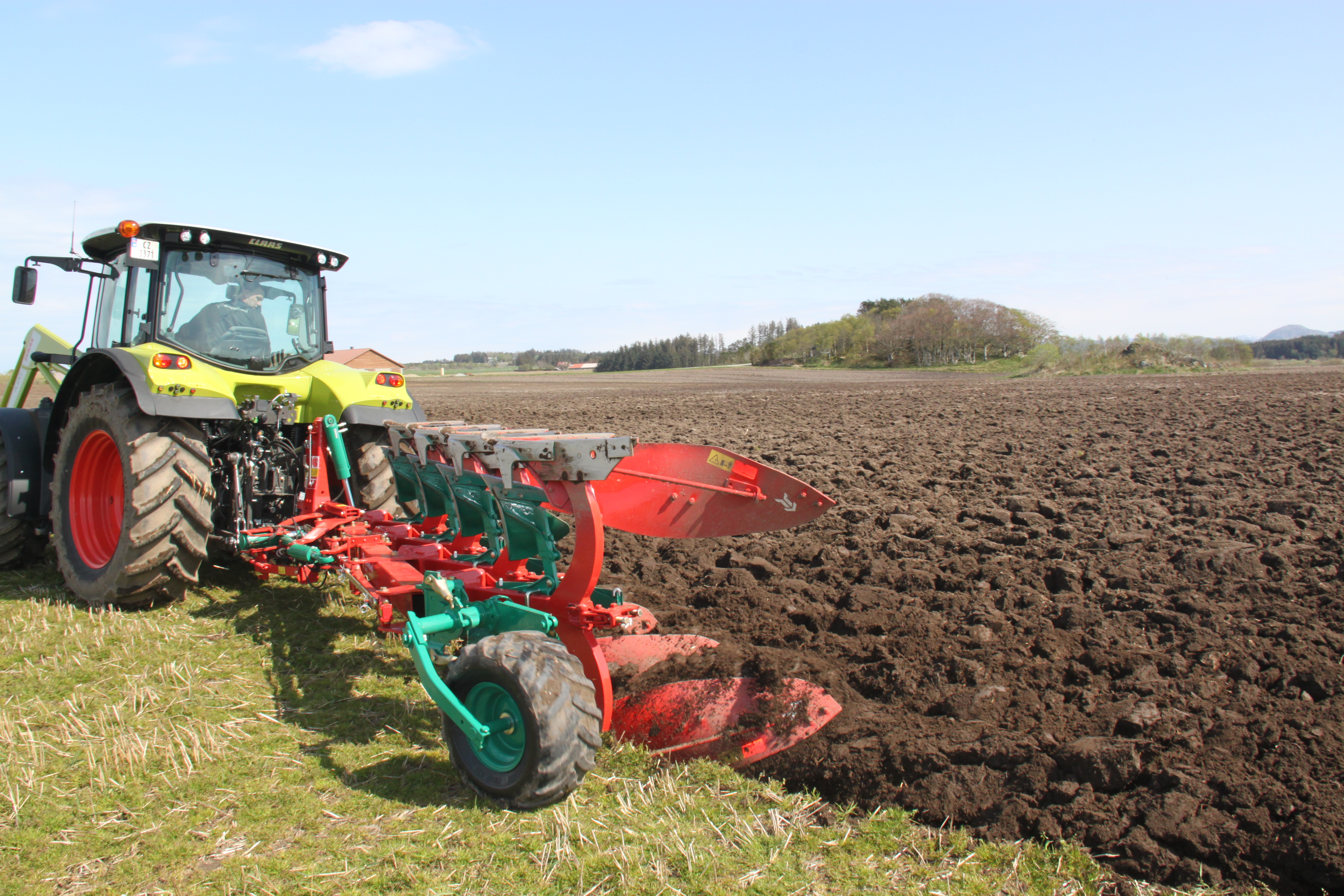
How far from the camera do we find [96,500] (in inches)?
213

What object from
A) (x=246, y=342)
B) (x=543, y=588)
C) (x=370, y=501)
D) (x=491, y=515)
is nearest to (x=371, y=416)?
(x=370, y=501)

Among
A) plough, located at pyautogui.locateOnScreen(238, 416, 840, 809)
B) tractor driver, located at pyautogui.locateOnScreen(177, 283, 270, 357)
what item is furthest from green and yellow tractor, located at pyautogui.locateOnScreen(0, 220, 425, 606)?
plough, located at pyautogui.locateOnScreen(238, 416, 840, 809)

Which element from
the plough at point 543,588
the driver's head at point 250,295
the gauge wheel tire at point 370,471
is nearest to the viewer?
the plough at point 543,588

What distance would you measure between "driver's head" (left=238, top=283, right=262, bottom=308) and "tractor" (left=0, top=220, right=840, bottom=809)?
0.04 ft

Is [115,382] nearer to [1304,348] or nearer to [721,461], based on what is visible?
[721,461]

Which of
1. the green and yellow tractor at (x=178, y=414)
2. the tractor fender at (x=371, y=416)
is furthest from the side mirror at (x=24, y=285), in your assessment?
the tractor fender at (x=371, y=416)

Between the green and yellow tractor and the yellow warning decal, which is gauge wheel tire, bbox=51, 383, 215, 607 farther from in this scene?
the yellow warning decal

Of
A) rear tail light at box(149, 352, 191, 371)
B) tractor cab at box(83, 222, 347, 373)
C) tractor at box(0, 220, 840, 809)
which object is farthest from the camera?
tractor cab at box(83, 222, 347, 373)

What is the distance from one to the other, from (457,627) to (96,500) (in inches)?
139

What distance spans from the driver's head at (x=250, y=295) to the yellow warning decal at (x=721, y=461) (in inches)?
134

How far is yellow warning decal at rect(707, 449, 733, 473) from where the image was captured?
405 cm

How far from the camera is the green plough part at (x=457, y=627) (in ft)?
9.84

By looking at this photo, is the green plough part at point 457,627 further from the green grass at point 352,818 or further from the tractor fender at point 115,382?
the tractor fender at point 115,382

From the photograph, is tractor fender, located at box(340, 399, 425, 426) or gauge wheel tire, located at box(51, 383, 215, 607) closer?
gauge wheel tire, located at box(51, 383, 215, 607)
